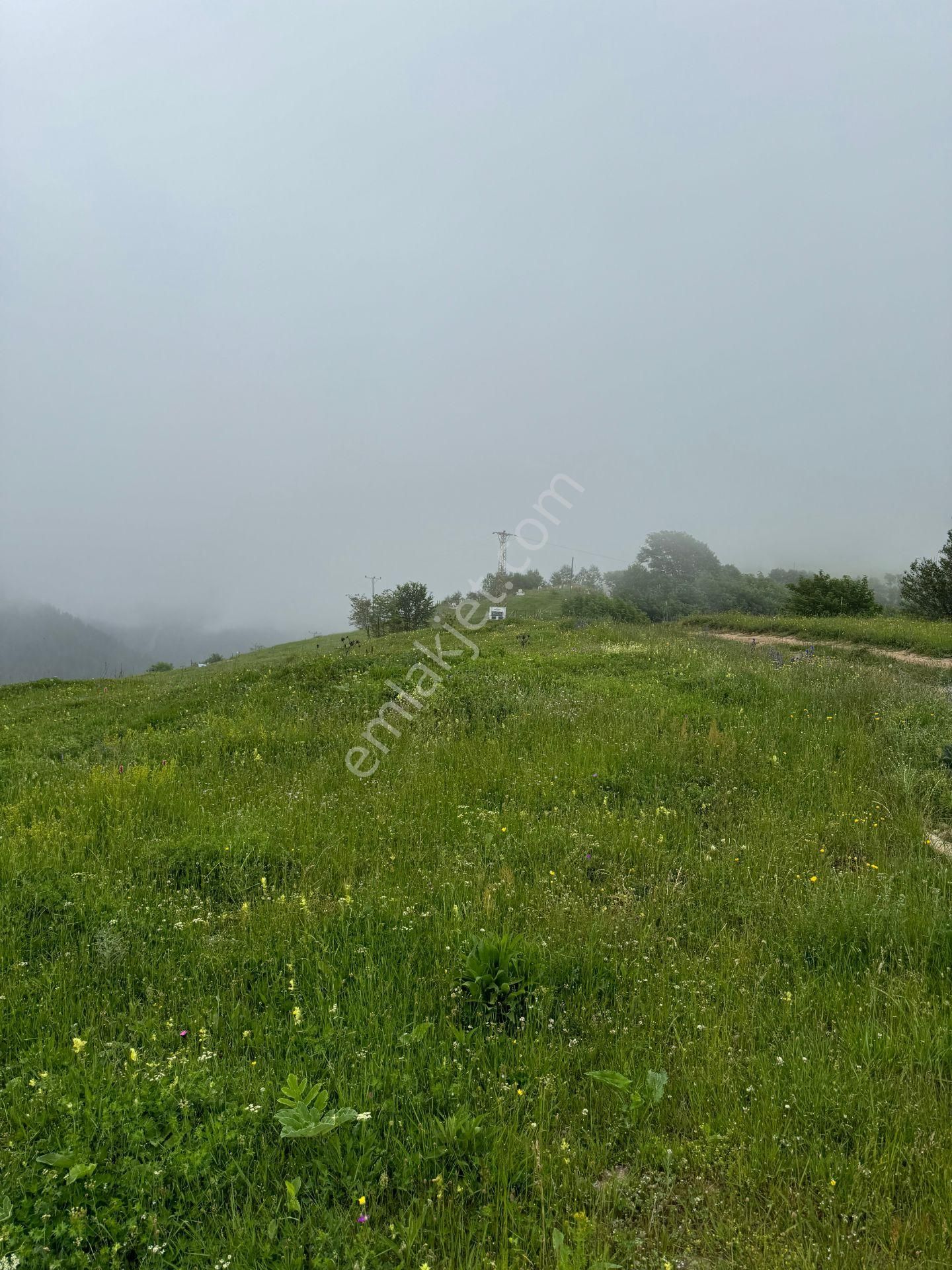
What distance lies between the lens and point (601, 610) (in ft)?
132

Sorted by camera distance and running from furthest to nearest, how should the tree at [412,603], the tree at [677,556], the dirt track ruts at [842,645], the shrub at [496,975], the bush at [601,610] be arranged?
the tree at [677,556] < the tree at [412,603] < the bush at [601,610] < the dirt track ruts at [842,645] < the shrub at [496,975]

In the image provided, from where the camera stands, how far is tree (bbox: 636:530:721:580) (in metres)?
78.2

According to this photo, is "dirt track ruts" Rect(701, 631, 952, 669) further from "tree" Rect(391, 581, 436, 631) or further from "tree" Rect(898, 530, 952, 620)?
"tree" Rect(391, 581, 436, 631)

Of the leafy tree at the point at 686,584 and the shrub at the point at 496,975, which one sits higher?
the leafy tree at the point at 686,584

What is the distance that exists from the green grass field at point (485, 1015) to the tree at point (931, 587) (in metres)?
27.6

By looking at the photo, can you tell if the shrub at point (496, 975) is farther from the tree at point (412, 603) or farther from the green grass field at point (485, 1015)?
the tree at point (412, 603)

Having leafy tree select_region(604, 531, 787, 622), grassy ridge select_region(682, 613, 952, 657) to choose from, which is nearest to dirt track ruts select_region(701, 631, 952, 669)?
grassy ridge select_region(682, 613, 952, 657)

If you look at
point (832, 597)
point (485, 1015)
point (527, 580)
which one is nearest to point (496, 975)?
point (485, 1015)

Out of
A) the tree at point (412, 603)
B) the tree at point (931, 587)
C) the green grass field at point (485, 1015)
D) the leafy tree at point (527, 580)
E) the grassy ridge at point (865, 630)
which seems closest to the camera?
the green grass field at point (485, 1015)

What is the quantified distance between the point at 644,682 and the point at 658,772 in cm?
523

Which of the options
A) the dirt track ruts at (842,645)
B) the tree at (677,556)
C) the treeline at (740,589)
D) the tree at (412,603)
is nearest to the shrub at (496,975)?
the dirt track ruts at (842,645)

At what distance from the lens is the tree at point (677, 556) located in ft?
257

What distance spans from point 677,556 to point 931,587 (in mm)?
50572

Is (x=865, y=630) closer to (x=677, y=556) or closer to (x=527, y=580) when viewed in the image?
(x=677, y=556)
